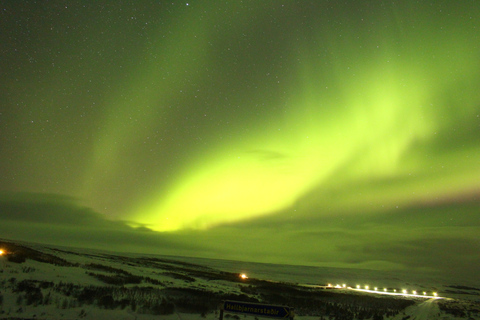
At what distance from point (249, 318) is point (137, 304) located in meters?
6.52

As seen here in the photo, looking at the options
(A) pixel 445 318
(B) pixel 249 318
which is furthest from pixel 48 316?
(A) pixel 445 318

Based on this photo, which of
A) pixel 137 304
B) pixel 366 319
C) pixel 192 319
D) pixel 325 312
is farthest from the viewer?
pixel 325 312

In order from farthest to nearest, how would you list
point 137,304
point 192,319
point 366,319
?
point 366,319
point 137,304
point 192,319

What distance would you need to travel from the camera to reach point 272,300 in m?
31.9

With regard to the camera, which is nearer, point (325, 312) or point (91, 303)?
point (91, 303)

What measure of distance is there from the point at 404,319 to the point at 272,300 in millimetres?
11867

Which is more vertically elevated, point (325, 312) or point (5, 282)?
point (5, 282)

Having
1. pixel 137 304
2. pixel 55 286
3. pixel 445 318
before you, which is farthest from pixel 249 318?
pixel 445 318

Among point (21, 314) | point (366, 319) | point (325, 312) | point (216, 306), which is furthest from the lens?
point (325, 312)

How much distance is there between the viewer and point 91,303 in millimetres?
16828

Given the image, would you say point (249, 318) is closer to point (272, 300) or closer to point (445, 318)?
point (272, 300)

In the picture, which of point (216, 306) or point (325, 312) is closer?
point (216, 306)

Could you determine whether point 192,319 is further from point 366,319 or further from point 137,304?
point 366,319

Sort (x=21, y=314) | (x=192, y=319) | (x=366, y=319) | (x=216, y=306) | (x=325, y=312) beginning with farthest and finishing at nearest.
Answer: (x=325, y=312) → (x=366, y=319) → (x=216, y=306) → (x=192, y=319) → (x=21, y=314)
